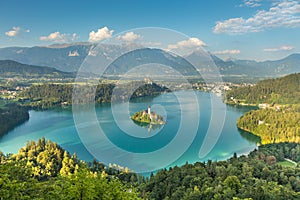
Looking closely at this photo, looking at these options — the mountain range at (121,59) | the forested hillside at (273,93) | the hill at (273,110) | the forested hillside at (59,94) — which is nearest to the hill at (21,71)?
the mountain range at (121,59)

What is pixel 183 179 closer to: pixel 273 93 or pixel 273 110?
pixel 273 110

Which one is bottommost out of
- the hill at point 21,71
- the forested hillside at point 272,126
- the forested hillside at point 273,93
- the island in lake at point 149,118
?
the forested hillside at point 272,126

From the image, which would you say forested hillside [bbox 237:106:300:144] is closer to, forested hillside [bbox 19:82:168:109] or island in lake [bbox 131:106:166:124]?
island in lake [bbox 131:106:166:124]

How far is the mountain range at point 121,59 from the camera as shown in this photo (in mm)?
4469

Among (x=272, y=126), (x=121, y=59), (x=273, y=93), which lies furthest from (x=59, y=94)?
(x=121, y=59)

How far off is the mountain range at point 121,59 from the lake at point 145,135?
4.22 feet

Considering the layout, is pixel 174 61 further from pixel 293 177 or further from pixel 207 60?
pixel 293 177

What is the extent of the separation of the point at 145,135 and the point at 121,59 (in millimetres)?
4700

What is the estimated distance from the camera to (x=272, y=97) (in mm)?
29547

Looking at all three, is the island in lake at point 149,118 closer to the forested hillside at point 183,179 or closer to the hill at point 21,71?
the forested hillside at point 183,179

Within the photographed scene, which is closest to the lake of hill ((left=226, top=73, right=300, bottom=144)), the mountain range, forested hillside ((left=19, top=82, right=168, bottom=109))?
hill ((left=226, top=73, right=300, bottom=144))

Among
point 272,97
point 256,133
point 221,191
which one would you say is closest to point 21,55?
point 272,97

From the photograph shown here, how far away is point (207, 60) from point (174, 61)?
64cm

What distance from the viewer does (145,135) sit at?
9.05 metres
